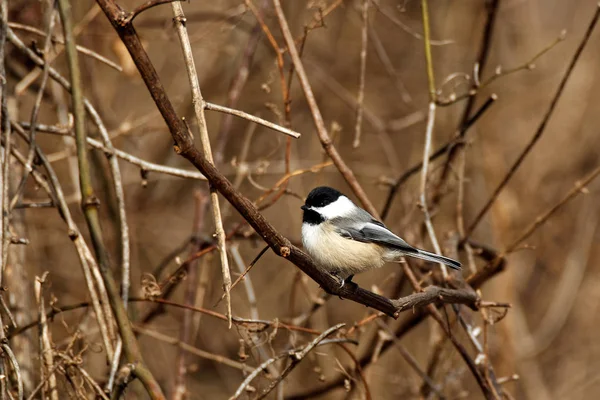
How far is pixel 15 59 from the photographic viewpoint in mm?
3502

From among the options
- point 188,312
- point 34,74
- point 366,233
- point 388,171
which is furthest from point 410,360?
point 34,74

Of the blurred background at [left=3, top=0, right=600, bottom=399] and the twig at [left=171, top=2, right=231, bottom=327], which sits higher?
the blurred background at [left=3, top=0, right=600, bottom=399]

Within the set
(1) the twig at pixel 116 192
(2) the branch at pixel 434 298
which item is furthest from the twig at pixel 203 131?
(1) the twig at pixel 116 192

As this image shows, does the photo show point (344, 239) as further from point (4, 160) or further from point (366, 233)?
point (4, 160)

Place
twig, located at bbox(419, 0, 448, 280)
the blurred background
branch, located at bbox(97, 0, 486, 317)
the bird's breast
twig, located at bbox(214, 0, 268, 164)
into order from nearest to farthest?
1. branch, located at bbox(97, 0, 486, 317)
2. the bird's breast
3. twig, located at bbox(419, 0, 448, 280)
4. twig, located at bbox(214, 0, 268, 164)
5. the blurred background

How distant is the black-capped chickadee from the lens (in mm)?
2674

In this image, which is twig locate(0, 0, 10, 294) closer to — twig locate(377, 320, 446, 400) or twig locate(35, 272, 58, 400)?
twig locate(35, 272, 58, 400)

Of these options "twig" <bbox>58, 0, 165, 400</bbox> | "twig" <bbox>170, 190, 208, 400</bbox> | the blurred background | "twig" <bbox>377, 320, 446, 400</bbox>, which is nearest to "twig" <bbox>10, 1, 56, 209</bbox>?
"twig" <bbox>58, 0, 165, 400</bbox>

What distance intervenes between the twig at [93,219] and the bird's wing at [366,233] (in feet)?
3.29

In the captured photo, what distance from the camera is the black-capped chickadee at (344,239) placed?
2674 millimetres

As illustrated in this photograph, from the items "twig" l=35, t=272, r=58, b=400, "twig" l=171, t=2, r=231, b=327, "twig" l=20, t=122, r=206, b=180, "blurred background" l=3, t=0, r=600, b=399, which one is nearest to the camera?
"twig" l=171, t=2, r=231, b=327

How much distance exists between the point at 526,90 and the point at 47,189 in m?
4.32

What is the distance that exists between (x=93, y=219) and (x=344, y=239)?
3.41ft

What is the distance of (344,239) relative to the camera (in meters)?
2.74
